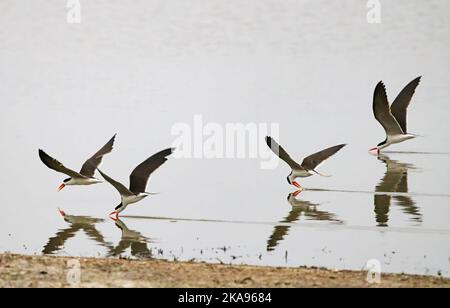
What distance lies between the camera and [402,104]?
499 inches

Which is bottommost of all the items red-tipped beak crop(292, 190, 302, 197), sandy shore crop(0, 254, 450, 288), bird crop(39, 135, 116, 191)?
sandy shore crop(0, 254, 450, 288)

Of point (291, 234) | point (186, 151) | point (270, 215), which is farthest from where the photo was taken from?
point (186, 151)

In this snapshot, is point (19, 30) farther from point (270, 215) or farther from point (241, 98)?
point (270, 215)

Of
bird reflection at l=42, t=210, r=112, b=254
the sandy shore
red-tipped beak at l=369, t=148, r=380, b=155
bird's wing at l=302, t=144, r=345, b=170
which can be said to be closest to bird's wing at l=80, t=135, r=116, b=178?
bird reflection at l=42, t=210, r=112, b=254

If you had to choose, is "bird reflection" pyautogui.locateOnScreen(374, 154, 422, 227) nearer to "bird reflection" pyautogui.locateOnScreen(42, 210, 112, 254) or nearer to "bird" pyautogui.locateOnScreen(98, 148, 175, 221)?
"bird" pyautogui.locateOnScreen(98, 148, 175, 221)

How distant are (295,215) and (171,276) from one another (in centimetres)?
300

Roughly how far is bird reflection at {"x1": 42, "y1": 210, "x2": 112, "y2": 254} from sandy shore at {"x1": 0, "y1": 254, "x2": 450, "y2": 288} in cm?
116

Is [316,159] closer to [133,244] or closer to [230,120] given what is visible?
[133,244]

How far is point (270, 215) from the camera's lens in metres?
10.7

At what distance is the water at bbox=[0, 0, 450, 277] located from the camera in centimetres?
989

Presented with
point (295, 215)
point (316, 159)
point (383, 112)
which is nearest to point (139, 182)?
point (295, 215)

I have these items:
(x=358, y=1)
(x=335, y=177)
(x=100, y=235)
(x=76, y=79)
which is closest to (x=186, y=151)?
(x=335, y=177)

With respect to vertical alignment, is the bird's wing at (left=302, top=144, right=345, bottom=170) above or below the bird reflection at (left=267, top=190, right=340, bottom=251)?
above
